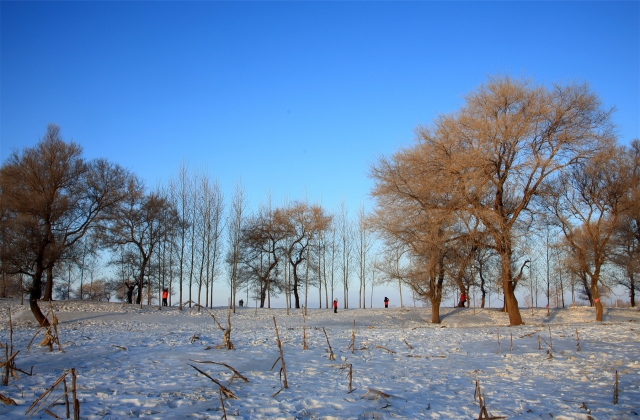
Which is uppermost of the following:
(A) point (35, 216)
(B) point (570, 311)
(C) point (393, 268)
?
(A) point (35, 216)

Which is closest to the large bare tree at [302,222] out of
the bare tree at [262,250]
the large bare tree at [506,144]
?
A: the bare tree at [262,250]

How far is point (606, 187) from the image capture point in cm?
2152

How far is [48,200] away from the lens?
1030 inches

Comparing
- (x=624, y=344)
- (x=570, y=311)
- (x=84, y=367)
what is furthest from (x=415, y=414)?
(x=570, y=311)

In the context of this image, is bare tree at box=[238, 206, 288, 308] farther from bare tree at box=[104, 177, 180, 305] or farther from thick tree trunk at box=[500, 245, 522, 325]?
thick tree trunk at box=[500, 245, 522, 325]

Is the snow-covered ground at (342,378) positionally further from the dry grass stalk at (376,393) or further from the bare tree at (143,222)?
the bare tree at (143,222)

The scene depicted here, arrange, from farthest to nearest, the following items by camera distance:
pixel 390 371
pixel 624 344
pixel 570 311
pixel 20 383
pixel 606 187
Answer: pixel 570 311, pixel 606 187, pixel 624 344, pixel 390 371, pixel 20 383

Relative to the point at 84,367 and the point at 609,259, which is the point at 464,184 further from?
the point at 609,259

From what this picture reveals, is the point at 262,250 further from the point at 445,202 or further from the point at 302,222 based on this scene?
the point at 445,202

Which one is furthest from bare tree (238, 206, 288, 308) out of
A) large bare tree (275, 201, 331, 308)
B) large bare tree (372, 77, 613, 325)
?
large bare tree (372, 77, 613, 325)

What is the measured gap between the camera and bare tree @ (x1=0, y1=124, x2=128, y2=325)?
24469 mm

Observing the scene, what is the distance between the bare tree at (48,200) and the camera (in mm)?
24469

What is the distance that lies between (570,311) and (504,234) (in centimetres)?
1721

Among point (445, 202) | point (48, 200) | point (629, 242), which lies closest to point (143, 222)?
point (48, 200)
